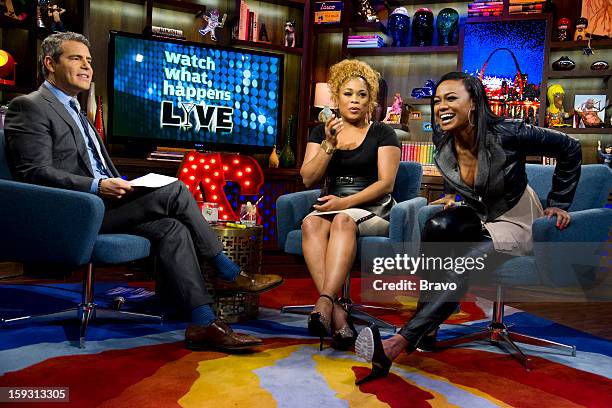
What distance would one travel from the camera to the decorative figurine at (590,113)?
15.6 feet

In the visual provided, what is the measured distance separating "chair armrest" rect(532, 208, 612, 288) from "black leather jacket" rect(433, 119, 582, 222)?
0.10 metres

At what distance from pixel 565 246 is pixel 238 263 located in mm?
1419

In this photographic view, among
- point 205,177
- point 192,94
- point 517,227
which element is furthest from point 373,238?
point 192,94

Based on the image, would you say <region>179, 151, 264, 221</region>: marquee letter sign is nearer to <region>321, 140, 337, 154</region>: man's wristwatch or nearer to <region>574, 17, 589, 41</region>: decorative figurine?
<region>321, 140, 337, 154</region>: man's wristwatch

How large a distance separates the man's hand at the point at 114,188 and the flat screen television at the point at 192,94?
2272mm

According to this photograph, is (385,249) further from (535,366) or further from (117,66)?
(117,66)

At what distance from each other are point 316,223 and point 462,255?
0.75 metres

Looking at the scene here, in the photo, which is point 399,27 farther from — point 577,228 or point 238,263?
point 577,228

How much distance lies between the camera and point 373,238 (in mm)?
2674

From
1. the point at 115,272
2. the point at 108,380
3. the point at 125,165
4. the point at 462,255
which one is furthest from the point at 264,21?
the point at 108,380

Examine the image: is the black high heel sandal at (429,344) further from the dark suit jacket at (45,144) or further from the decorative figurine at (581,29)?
the decorative figurine at (581,29)

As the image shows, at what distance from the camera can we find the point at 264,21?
5.32m

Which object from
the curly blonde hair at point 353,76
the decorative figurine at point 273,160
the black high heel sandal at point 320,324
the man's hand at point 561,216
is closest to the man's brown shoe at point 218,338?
the black high heel sandal at point 320,324

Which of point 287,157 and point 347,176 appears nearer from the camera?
point 347,176
